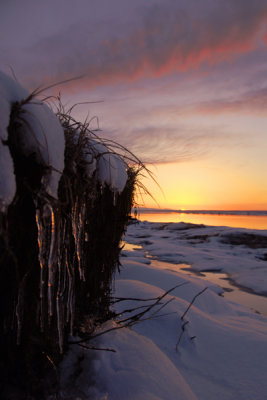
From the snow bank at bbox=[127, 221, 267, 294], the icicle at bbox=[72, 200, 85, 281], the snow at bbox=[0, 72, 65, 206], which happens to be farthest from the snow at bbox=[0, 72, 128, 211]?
the snow bank at bbox=[127, 221, 267, 294]

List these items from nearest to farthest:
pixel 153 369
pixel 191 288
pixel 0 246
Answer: pixel 0 246 < pixel 153 369 < pixel 191 288

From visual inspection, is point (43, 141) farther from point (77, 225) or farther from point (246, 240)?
point (246, 240)

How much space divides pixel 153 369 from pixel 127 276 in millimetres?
2542

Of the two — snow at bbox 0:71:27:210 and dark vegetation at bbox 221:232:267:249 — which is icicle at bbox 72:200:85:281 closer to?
snow at bbox 0:71:27:210

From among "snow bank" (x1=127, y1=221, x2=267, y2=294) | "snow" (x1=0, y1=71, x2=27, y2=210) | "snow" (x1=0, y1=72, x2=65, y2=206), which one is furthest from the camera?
"snow bank" (x1=127, y1=221, x2=267, y2=294)

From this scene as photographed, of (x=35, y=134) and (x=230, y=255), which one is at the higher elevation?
(x=35, y=134)

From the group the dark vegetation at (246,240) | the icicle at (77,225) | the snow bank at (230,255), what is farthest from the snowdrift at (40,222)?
the dark vegetation at (246,240)

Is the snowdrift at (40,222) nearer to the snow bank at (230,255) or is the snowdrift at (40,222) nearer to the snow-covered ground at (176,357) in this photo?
the snow-covered ground at (176,357)

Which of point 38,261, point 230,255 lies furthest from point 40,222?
point 230,255

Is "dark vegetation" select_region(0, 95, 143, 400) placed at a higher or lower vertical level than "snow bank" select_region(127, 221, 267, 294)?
higher

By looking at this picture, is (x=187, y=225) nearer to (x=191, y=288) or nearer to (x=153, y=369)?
(x=191, y=288)

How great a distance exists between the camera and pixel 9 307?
3.12 feet

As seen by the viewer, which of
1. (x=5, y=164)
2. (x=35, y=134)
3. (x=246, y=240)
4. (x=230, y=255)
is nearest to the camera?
(x=5, y=164)

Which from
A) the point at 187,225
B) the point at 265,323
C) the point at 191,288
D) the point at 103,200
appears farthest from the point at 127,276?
the point at 187,225
